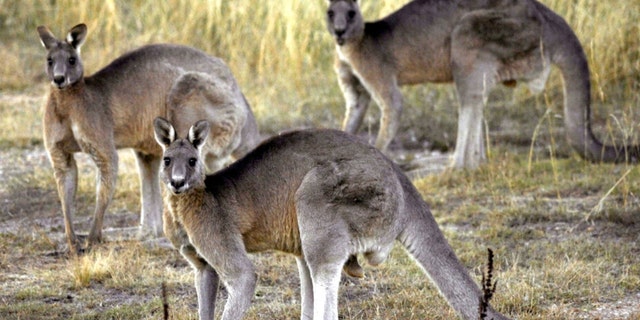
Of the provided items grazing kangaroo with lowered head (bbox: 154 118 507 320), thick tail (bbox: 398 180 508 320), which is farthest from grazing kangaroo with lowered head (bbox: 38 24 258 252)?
thick tail (bbox: 398 180 508 320)

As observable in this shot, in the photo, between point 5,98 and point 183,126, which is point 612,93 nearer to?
point 183,126

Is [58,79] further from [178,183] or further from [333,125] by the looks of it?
[333,125]

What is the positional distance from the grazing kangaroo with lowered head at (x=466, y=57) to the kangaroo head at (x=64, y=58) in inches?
114

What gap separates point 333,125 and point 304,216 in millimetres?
5860

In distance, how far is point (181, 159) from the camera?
522 centimetres

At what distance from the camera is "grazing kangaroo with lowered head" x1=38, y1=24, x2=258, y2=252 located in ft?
23.4

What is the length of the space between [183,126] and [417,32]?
296 centimetres

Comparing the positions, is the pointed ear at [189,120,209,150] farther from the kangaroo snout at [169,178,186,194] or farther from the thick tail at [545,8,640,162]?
the thick tail at [545,8,640,162]

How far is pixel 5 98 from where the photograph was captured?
1195 centimetres

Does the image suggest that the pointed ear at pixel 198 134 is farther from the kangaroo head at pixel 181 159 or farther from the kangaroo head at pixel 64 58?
the kangaroo head at pixel 64 58

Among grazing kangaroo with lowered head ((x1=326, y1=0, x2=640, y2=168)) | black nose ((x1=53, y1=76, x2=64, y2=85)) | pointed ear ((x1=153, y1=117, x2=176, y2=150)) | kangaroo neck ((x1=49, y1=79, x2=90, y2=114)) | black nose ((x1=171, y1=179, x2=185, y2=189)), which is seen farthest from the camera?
grazing kangaroo with lowered head ((x1=326, y1=0, x2=640, y2=168))

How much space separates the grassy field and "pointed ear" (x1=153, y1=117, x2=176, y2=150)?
0.73 m

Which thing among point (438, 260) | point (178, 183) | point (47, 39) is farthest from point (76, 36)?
point (438, 260)

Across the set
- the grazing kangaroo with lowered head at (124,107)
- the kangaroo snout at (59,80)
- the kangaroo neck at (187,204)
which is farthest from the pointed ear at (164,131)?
the kangaroo snout at (59,80)
